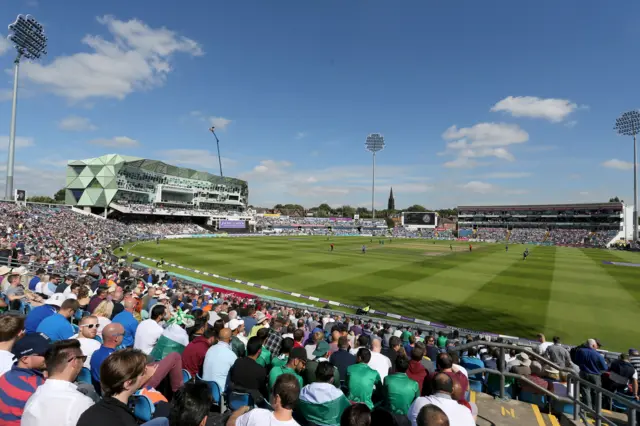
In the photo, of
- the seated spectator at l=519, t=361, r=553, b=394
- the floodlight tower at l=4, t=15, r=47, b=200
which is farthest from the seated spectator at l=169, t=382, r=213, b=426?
the floodlight tower at l=4, t=15, r=47, b=200

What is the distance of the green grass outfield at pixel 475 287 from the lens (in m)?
17.1

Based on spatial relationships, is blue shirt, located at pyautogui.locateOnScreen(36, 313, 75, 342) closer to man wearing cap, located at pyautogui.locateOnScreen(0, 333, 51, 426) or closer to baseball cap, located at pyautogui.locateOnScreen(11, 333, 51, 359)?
baseball cap, located at pyautogui.locateOnScreen(11, 333, 51, 359)

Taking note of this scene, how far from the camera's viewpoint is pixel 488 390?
7.02 m

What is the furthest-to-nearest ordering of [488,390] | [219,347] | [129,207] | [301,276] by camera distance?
[129,207]
[301,276]
[488,390]
[219,347]

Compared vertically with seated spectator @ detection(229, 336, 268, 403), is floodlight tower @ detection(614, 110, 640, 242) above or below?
above

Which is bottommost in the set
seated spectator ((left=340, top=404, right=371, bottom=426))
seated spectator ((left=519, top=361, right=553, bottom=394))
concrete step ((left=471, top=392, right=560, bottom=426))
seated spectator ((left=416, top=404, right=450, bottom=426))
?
concrete step ((left=471, top=392, right=560, bottom=426))

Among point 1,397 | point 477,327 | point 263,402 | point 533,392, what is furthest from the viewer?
point 477,327

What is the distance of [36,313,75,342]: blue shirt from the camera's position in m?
5.05

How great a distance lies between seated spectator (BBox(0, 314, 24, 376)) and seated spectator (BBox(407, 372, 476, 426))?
15.2 feet

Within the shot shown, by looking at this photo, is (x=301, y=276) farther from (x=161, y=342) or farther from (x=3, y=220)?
(x=3, y=220)

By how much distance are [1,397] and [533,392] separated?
27.1 feet

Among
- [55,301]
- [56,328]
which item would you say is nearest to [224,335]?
[56,328]

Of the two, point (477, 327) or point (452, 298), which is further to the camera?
point (452, 298)

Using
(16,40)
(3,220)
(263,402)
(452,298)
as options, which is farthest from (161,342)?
(16,40)
